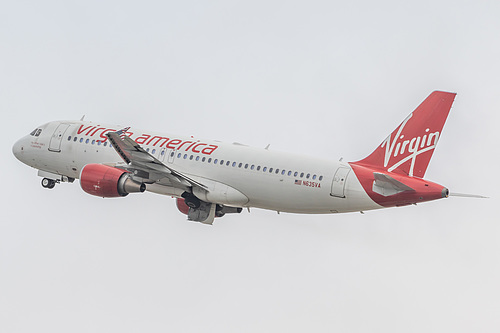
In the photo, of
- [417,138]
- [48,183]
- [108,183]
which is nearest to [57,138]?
[48,183]

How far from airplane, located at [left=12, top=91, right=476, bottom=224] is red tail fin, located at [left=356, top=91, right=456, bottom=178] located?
5cm

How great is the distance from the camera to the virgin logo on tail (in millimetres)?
56281

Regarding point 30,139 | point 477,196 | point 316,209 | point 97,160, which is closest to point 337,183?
point 316,209

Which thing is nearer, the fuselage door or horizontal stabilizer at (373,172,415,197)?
horizontal stabilizer at (373,172,415,197)

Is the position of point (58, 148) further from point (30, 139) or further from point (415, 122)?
point (415, 122)

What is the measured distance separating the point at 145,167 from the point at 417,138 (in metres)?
14.4

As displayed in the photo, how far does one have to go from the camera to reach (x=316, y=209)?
58.6 meters

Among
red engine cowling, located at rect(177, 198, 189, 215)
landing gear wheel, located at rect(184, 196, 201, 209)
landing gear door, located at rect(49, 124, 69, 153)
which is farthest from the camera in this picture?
landing gear door, located at rect(49, 124, 69, 153)

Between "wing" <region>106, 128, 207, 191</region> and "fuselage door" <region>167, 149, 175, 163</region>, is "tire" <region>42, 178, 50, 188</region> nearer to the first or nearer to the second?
"wing" <region>106, 128, 207, 191</region>

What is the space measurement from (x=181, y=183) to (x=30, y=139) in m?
12.5

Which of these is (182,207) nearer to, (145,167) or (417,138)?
(145,167)

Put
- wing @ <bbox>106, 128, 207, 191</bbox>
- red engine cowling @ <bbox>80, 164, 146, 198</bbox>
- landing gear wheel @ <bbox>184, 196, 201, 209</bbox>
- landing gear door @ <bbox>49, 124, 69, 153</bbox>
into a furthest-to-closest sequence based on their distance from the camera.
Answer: landing gear door @ <bbox>49, 124, 69, 153</bbox> → landing gear wheel @ <bbox>184, 196, 201, 209</bbox> → red engine cowling @ <bbox>80, 164, 146, 198</bbox> → wing @ <bbox>106, 128, 207, 191</bbox>

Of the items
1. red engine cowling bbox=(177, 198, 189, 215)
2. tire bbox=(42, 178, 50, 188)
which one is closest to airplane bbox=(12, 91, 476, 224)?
red engine cowling bbox=(177, 198, 189, 215)

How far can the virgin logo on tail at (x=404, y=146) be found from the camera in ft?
185
